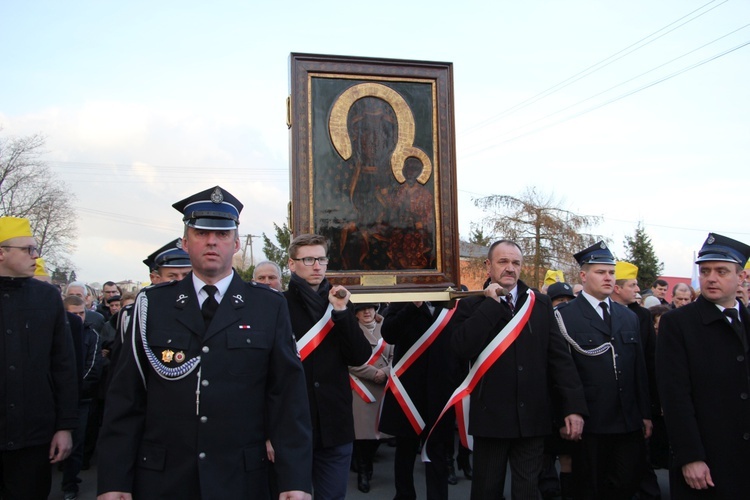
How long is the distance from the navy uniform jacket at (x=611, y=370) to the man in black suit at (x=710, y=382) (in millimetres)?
889

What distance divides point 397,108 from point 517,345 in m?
2.01

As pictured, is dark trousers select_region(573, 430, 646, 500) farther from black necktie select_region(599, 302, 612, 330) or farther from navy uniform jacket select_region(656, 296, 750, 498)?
navy uniform jacket select_region(656, 296, 750, 498)

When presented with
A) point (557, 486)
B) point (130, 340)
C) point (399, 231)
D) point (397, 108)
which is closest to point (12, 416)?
point (130, 340)

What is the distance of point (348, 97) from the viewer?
4.95 metres

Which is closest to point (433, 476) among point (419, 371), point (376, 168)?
point (419, 371)

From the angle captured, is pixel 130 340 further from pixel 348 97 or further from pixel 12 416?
pixel 348 97

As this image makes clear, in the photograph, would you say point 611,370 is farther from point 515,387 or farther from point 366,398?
point 366,398

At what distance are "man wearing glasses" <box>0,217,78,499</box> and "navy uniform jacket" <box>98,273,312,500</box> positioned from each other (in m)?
1.37

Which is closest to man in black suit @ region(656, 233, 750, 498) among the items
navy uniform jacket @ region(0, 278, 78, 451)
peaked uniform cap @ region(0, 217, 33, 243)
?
navy uniform jacket @ region(0, 278, 78, 451)

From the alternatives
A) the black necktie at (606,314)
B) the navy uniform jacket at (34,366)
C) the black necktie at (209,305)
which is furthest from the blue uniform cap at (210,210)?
the black necktie at (606,314)

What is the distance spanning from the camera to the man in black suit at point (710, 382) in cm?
366

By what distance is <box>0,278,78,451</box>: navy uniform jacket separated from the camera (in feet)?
12.2

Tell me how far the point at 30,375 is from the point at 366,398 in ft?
12.0

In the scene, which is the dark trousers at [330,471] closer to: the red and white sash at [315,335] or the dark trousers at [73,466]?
the red and white sash at [315,335]
